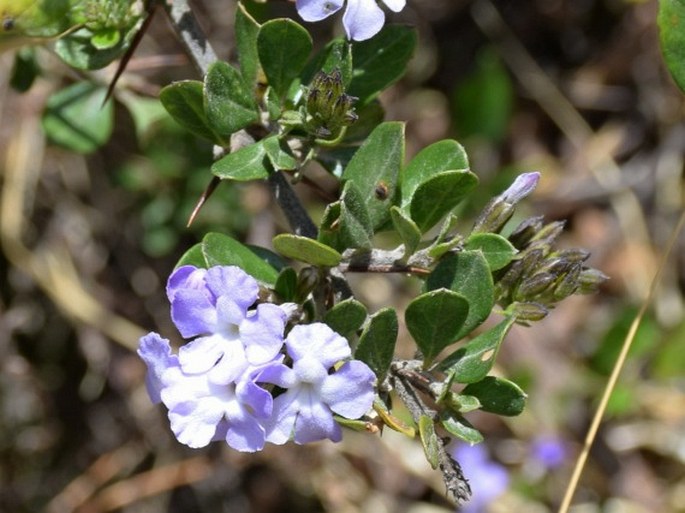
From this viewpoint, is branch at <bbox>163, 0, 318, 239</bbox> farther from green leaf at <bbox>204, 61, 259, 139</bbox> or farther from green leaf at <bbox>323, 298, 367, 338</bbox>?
green leaf at <bbox>323, 298, 367, 338</bbox>

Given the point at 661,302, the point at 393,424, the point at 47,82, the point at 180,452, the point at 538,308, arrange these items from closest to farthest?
the point at 393,424
the point at 538,308
the point at 47,82
the point at 180,452
the point at 661,302

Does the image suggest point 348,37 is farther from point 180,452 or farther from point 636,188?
point 636,188

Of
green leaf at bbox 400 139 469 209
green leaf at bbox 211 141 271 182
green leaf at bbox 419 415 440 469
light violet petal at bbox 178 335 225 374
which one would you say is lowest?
green leaf at bbox 419 415 440 469

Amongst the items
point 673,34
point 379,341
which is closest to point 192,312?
point 379,341

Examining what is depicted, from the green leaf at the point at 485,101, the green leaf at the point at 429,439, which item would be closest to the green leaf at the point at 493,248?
the green leaf at the point at 429,439

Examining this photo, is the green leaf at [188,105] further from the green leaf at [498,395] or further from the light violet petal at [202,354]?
the green leaf at [498,395]

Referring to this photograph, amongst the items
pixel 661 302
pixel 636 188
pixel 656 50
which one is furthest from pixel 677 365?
pixel 656 50

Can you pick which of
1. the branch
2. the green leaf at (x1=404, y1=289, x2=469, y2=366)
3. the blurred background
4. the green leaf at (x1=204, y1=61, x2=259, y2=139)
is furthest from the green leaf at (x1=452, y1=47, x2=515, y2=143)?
the green leaf at (x1=404, y1=289, x2=469, y2=366)
